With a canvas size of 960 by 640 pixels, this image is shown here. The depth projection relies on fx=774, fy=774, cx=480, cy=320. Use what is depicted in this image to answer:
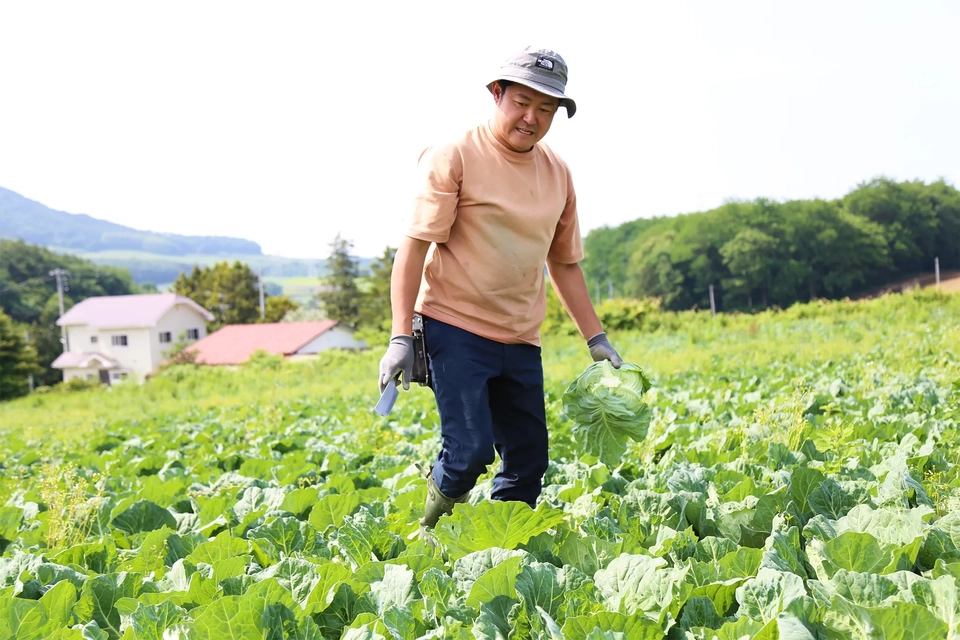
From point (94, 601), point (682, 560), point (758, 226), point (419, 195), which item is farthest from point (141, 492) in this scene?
point (758, 226)

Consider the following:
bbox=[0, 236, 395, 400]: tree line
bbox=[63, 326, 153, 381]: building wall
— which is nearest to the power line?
bbox=[0, 236, 395, 400]: tree line

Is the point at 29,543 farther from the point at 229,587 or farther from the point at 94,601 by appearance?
the point at 229,587

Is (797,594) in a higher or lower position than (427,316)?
lower

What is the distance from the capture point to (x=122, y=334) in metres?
60.8

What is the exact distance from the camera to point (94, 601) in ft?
7.51

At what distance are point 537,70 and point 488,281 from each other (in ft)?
2.53

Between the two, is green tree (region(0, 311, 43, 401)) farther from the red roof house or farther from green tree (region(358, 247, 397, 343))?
green tree (region(358, 247, 397, 343))

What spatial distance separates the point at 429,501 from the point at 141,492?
1937mm

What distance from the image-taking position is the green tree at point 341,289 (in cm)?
5762

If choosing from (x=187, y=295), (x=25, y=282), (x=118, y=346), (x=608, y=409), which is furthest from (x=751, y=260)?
(x=25, y=282)

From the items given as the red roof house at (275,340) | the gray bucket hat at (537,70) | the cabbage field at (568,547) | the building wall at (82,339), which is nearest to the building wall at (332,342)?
the red roof house at (275,340)

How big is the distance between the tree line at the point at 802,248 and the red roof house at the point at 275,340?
32.7 meters

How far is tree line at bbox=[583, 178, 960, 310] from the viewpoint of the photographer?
63.7 meters

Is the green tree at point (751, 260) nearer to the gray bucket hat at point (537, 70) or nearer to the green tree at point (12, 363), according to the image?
the green tree at point (12, 363)
